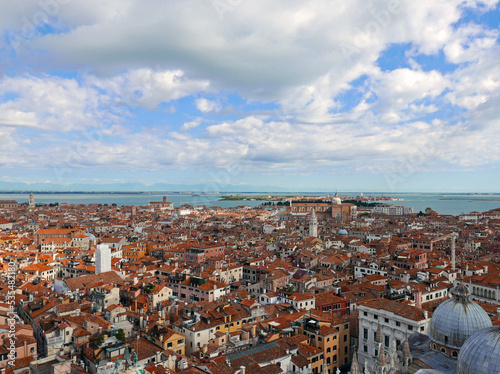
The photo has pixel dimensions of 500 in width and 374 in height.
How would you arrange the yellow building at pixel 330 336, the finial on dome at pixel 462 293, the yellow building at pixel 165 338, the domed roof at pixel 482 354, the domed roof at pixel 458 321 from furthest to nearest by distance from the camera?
1. the yellow building at pixel 330 336
2. the yellow building at pixel 165 338
3. the finial on dome at pixel 462 293
4. the domed roof at pixel 458 321
5. the domed roof at pixel 482 354

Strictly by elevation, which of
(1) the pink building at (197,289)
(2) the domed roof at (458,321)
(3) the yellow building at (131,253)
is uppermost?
(2) the domed roof at (458,321)

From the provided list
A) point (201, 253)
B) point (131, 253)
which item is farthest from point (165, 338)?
point (131, 253)

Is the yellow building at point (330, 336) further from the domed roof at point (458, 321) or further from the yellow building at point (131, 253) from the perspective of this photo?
the yellow building at point (131, 253)

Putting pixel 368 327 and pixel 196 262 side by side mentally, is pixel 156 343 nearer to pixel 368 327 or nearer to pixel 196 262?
pixel 368 327

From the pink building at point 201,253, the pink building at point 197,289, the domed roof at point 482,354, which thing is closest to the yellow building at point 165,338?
the pink building at point 197,289

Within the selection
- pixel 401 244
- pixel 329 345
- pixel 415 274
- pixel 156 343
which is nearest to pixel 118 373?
pixel 156 343

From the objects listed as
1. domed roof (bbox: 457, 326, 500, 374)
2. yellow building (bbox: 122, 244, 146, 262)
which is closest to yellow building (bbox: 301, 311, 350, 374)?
domed roof (bbox: 457, 326, 500, 374)
